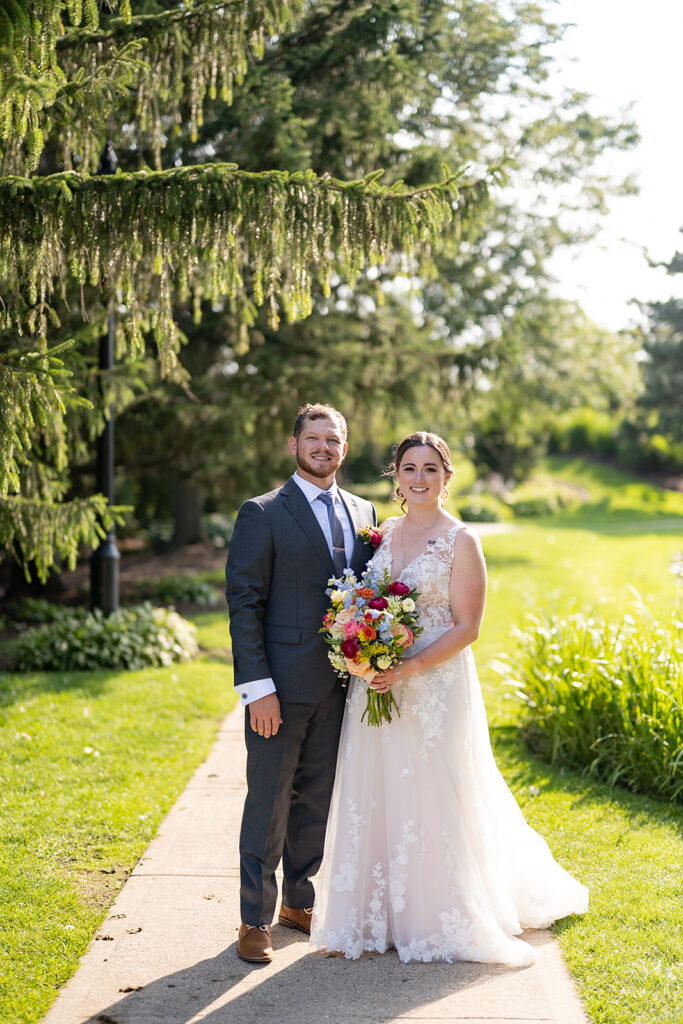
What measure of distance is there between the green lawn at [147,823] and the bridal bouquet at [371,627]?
1317 millimetres

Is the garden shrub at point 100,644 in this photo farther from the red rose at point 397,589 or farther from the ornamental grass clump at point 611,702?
the red rose at point 397,589

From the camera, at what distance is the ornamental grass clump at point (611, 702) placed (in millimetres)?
5461

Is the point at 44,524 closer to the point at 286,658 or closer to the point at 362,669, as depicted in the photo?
the point at 286,658

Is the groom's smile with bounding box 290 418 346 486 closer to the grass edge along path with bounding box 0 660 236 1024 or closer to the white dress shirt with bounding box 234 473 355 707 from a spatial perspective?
the white dress shirt with bounding box 234 473 355 707

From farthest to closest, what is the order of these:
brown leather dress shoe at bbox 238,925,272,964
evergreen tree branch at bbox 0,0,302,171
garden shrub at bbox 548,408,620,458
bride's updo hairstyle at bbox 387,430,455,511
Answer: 1. garden shrub at bbox 548,408,620,458
2. evergreen tree branch at bbox 0,0,302,171
3. bride's updo hairstyle at bbox 387,430,455,511
4. brown leather dress shoe at bbox 238,925,272,964

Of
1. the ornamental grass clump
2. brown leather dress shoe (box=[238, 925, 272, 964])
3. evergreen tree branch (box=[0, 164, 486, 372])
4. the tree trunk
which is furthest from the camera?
the tree trunk

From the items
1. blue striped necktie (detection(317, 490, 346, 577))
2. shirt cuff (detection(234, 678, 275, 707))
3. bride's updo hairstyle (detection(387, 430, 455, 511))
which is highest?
bride's updo hairstyle (detection(387, 430, 455, 511))

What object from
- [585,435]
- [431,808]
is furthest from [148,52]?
[585,435]

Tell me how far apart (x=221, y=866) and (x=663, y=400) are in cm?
2598

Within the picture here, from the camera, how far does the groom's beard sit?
381 cm

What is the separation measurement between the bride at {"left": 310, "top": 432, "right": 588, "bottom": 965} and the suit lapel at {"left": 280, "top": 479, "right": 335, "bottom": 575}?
213 mm

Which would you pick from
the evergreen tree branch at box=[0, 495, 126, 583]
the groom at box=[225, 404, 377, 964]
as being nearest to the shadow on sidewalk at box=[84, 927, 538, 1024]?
the groom at box=[225, 404, 377, 964]

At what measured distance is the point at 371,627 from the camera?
343cm

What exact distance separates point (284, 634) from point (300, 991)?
4.28 ft
